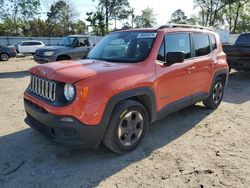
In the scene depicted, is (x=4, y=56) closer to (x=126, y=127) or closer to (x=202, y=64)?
(x=202, y=64)

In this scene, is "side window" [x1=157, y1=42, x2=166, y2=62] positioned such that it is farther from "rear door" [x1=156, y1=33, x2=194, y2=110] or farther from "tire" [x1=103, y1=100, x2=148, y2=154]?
"tire" [x1=103, y1=100, x2=148, y2=154]

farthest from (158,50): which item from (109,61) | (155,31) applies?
(109,61)

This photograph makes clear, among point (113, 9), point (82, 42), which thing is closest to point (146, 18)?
point (113, 9)

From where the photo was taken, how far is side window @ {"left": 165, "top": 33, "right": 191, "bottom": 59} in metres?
4.62

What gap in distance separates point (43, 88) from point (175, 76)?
2.20 meters

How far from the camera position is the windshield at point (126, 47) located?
14.2 feet

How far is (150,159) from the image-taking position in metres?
3.92

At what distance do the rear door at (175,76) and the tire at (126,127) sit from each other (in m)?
0.49

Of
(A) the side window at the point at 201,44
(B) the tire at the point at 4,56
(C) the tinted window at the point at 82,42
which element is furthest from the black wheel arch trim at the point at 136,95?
(B) the tire at the point at 4,56

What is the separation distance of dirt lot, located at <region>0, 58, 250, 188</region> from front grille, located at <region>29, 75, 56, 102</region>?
3.04 feet

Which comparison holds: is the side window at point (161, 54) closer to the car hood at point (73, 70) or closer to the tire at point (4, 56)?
the car hood at point (73, 70)

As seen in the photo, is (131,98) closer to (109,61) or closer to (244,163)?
(109,61)

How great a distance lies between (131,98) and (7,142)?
7.28ft

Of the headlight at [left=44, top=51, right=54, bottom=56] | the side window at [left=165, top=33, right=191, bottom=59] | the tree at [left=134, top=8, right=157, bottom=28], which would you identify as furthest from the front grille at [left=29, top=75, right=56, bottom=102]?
the tree at [left=134, top=8, right=157, bottom=28]
